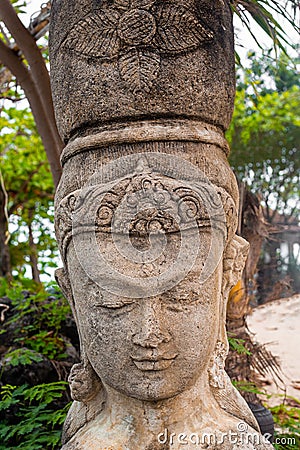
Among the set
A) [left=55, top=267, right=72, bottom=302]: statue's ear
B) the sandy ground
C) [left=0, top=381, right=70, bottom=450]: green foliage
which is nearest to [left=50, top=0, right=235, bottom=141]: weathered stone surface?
[left=55, top=267, right=72, bottom=302]: statue's ear

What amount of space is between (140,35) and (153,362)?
1.24 meters

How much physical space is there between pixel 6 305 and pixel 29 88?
1.91 metres

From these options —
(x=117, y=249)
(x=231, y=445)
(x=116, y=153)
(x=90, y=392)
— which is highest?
(x=116, y=153)

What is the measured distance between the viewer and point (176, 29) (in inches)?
77.0

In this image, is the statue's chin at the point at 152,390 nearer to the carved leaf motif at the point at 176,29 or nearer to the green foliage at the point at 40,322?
the carved leaf motif at the point at 176,29

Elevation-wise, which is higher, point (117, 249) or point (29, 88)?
point (29, 88)

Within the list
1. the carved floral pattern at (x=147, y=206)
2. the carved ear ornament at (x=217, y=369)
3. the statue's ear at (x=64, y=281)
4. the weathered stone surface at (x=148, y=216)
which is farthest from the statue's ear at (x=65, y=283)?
the carved ear ornament at (x=217, y=369)

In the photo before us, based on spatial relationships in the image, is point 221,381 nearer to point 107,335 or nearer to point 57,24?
point 107,335

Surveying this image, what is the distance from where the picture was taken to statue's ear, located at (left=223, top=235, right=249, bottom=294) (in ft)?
7.06

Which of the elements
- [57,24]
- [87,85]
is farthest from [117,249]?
[57,24]

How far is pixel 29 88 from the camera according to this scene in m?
3.93

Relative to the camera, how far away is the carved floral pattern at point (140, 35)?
1.94 metres

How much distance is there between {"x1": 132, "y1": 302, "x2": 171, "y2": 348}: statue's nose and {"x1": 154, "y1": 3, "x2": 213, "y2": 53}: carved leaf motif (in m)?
1.00

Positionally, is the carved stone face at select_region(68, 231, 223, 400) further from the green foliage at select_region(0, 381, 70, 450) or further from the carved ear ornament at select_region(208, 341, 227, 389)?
the green foliage at select_region(0, 381, 70, 450)
